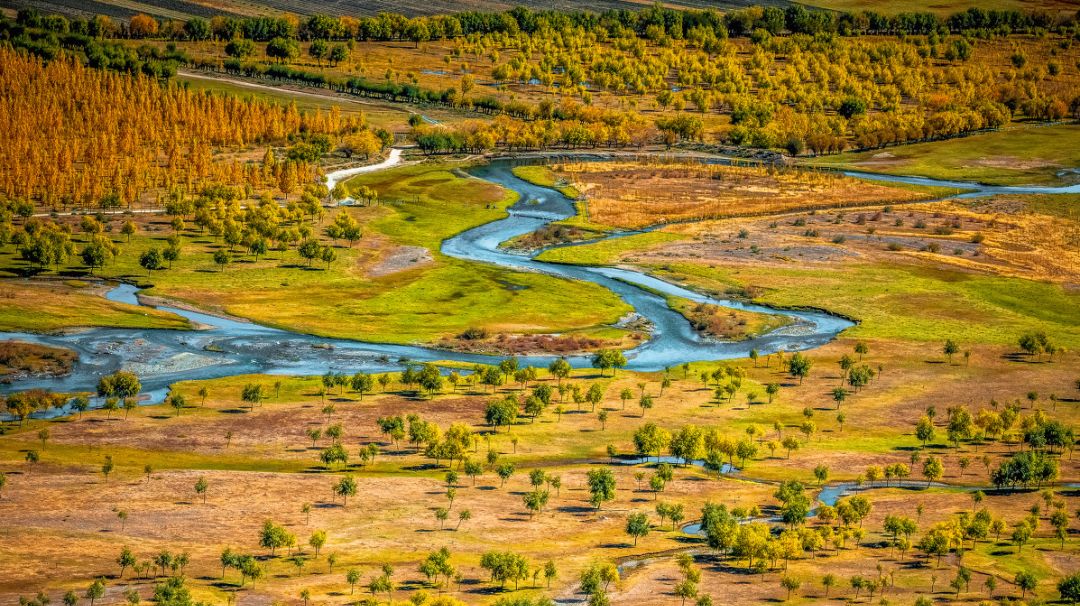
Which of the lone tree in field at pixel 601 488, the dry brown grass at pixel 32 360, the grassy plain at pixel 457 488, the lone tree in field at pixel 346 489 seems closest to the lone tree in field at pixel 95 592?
the grassy plain at pixel 457 488

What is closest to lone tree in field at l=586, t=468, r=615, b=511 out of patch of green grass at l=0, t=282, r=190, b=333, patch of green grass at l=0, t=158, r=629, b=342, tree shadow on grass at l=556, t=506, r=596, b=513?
tree shadow on grass at l=556, t=506, r=596, b=513

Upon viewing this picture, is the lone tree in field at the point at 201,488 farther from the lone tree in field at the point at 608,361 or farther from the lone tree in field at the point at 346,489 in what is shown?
the lone tree in field at the point at 608,361

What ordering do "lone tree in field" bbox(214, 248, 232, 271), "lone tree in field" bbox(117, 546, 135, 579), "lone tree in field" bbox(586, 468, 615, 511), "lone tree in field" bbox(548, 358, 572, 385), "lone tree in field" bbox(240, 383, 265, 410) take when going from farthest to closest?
"lone tree in field" bbox(214, 248, 232, 271) < "lone tree in field" bbox(548, 358, 572, 385) < "lone tree in field" bbox(240, 383, 265, 410) < "lone tree in field" bbox(586, 468, 615, 511) < "lone tree in field" bbox(117, 546, 135, 579)

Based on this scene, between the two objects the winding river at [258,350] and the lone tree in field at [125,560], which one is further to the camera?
the winding river at [258,350]

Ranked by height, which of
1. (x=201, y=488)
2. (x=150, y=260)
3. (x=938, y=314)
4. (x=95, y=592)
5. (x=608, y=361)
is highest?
(x=150, y=260)

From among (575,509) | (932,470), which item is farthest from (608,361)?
(932,470)

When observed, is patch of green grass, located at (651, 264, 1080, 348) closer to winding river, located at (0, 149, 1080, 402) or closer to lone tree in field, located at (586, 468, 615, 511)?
winding river, located at (0, 149, 1080, 402)

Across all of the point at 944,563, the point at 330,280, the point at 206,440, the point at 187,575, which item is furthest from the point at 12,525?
the point at 330,280

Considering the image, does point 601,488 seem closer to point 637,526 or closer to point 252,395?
point 637,526

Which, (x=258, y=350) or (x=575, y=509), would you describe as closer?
(x=575, y=509)

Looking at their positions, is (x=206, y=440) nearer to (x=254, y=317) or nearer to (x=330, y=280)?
(x=254, y=317)

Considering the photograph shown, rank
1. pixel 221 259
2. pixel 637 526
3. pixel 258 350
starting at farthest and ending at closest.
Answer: pixel 221 259
pixel 258 350
pixel 637 526
